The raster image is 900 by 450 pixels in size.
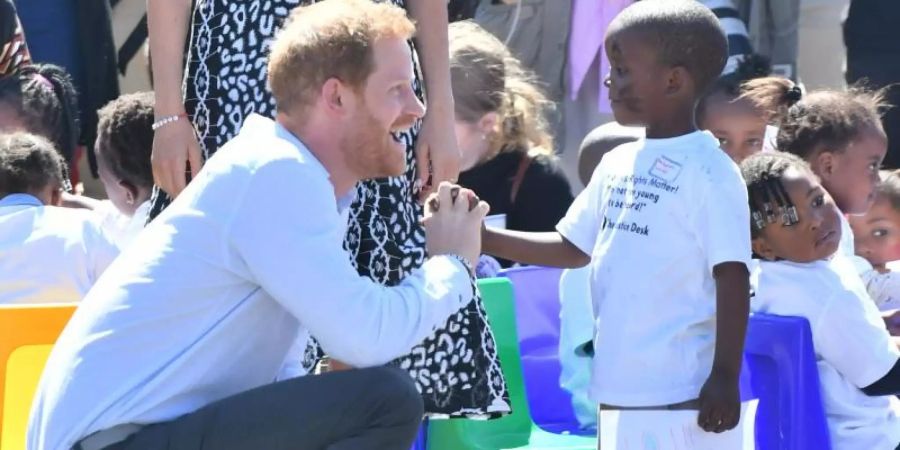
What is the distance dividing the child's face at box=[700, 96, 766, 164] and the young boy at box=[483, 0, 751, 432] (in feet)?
5.49

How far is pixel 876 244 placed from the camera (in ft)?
17.4

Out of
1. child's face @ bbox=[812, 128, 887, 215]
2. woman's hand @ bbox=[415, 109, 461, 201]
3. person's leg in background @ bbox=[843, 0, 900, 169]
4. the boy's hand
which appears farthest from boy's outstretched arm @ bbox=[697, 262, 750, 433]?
person's leg in background @ bbox=[843, 0, 900, 169]

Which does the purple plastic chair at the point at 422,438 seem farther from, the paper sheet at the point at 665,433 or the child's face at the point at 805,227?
the child's face at the point at 805,227

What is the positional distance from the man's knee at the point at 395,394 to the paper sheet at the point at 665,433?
0.75 meters

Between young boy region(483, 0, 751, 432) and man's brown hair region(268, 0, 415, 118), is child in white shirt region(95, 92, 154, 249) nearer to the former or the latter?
young boy region(483, 0, 751, 432)

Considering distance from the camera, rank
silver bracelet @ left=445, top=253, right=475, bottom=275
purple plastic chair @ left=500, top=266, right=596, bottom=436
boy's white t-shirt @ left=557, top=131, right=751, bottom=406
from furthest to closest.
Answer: purple plastic chair @ left=500, top=266, right=596, bottom=436 < boy's white t-shirt @ left=557, top=131, right=751, bottom=406 < silver bracelet @ left=445, top=253, right=475, bottom=275

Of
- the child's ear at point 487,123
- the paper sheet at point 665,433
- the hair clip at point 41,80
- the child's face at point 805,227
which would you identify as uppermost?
the child's face at point 805,227

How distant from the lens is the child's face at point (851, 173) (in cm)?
468

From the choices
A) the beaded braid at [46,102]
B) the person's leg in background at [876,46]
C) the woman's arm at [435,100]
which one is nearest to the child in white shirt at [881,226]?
the person's leg in background at [876,46]

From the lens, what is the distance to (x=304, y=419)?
2.85m

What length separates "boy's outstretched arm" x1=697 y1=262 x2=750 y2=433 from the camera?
3428mm

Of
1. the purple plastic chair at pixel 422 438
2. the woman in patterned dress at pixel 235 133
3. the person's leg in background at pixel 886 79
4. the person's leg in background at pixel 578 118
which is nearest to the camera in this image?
the woman in patterned dress at pixel 235 133

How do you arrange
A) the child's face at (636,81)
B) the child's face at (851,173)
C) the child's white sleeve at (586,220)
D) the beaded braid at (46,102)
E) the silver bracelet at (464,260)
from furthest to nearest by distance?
the beaded braid at (46,102)
the child's face at (851,173)
the child's white sleeve at (586,220)
the child's face at (636,81)
the silver bracelet at (464,260)

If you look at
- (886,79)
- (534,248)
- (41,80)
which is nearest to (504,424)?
(534,248)
